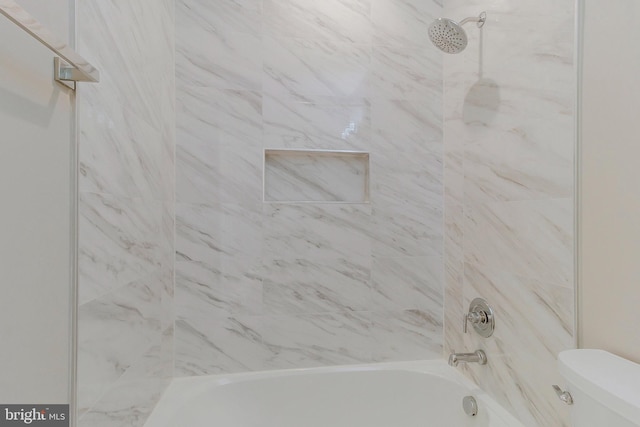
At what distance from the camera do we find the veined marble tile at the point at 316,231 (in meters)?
1.64

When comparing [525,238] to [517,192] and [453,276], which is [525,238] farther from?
[453,276]

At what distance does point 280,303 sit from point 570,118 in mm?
1313

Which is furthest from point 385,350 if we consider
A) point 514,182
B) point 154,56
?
Result: point 154,56

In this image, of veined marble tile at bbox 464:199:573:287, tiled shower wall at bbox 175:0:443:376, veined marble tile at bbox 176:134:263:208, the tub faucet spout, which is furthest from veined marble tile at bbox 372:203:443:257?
veined marble tile at bbox 176:134:263:208

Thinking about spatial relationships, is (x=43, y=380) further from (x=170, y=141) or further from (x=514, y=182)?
(x=514, y=182)

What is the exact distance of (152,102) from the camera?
130cm

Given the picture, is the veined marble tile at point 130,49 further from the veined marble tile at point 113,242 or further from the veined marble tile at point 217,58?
the veined marble tile at point 113,242

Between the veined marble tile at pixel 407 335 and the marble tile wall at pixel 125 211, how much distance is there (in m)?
0.98

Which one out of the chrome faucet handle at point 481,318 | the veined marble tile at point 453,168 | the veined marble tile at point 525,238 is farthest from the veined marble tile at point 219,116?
the chrome faucet handle at point 481,318

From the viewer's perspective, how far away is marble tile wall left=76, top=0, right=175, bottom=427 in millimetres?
824

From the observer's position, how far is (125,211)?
1058 millimetres

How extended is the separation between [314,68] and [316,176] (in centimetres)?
51

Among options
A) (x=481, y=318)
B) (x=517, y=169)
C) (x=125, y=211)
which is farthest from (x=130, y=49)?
(x=481, y=318)

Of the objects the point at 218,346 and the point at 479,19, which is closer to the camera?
the point at 479,19
